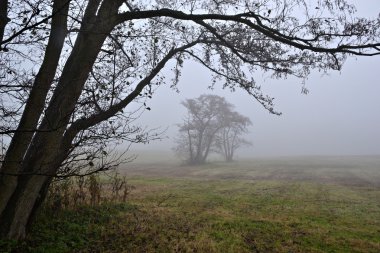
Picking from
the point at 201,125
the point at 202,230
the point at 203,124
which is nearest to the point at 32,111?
the point at 202,230

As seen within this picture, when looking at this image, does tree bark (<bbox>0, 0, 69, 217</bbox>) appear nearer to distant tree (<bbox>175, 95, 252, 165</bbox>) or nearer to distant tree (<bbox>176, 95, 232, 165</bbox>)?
distant tree (<bbox>175, 95, 252, 165</bbox>)

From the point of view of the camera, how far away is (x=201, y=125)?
152 ft

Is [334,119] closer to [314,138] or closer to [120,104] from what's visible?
[314,138]

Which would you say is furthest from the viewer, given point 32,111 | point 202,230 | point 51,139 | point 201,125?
point 201,125

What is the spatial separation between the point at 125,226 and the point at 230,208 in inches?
224

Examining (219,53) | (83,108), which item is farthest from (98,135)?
(219,53)

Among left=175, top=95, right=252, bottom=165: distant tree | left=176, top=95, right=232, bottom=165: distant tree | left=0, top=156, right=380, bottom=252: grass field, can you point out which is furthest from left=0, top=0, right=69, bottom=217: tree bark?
left=176, top=95, right=232, bottom=165: distant tree

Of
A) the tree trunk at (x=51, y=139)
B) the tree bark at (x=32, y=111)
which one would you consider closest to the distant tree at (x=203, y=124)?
the tree trunk at (x=51, y=139)

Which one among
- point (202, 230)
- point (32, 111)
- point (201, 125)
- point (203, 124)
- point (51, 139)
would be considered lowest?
point (202, 230)

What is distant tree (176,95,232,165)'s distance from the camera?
46.5 meters

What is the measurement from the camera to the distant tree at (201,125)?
46.5m

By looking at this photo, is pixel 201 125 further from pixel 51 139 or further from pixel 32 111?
pixel 32 111

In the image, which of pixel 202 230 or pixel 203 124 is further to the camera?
pixel 203 124

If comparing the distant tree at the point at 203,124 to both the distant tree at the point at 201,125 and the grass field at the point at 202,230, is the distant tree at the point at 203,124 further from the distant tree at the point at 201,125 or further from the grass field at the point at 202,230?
the grass field at the point at 202,230
